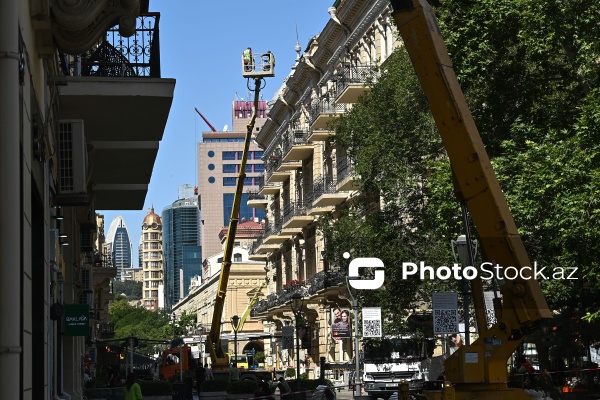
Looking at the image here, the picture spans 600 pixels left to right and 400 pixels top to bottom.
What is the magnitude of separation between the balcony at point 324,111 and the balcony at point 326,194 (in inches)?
117

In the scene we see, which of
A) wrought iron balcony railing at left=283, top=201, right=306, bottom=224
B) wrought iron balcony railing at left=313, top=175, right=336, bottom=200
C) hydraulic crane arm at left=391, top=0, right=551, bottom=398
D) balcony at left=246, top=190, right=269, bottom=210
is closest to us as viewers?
hydraulic crane arm at left=391, top=0, right=551, bottom=398

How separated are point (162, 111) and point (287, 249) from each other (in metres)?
65.3

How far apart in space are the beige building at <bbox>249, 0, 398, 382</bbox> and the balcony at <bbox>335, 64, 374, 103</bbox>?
0.05m

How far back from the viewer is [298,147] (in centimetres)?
6725

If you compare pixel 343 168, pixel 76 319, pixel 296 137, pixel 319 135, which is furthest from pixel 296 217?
pixel 76 319

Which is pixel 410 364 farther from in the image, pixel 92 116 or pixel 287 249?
pixel 287 249

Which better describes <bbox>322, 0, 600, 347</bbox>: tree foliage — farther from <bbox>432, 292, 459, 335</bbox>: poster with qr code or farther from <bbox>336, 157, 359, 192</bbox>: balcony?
<bbox>336, 157, 359, 192</bbox>: balcony

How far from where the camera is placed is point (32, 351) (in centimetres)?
989

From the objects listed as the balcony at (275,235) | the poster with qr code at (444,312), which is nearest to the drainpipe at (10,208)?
the poster with qr code at (444,312)

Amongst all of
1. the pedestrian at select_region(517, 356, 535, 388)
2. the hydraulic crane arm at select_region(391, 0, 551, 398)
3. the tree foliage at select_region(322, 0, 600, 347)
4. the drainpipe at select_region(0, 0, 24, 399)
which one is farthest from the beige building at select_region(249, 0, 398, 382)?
the drainpipe at select_region(0, 0, 24, 399)

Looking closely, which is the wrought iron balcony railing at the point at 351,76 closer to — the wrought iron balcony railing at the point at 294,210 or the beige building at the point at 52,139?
the wrought iron balcony railing at the point at 294,210

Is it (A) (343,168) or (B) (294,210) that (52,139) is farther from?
(B) (294,210)

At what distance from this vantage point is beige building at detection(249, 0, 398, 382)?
53781mm

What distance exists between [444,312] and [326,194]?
35565mm
